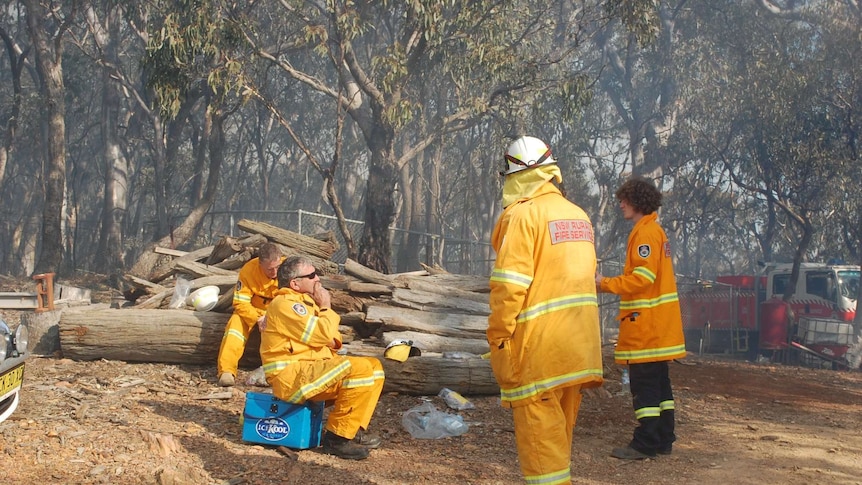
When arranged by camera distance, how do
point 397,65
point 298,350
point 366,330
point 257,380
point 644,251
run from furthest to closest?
point 397,65 → point 366,330 → point 257,380 → point 644,251 → point 298,350

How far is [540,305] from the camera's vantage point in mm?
3840

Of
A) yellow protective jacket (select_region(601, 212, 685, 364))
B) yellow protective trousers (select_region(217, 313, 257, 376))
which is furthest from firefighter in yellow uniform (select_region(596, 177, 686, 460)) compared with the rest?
yellow protective trousers (select_region(217, 313, 257, 376))

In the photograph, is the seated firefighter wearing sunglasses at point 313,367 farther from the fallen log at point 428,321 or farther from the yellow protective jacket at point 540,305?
the fallen log at point 428,321

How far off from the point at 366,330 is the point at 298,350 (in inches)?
110

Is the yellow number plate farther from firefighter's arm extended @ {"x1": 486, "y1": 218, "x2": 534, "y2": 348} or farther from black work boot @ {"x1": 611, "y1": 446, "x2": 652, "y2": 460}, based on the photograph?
black work boot @ {"x1": 611, "y1": 446, "x2": 652, "y2": 460}

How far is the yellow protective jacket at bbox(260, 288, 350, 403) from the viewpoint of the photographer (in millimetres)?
5109

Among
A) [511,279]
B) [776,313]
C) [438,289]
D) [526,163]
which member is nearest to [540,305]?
[511,279]

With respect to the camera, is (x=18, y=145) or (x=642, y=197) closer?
(x=642, y=197)

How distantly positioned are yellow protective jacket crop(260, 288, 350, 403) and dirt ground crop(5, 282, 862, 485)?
18.9 inches

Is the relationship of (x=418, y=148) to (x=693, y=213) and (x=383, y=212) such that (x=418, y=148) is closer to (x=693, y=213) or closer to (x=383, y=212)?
(x=383, y=212)

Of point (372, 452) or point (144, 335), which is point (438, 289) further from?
point (372, 452)

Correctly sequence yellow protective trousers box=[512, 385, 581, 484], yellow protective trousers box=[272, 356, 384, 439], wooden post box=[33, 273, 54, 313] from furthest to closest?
wooden post box=[33, 273, 54, 313] < yellow protective trousers box=[272, 356, 384, 439] < yellow protective trousers box=[512, 385, 581, 484]

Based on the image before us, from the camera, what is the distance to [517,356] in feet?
12.6

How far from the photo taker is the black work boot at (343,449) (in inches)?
207
